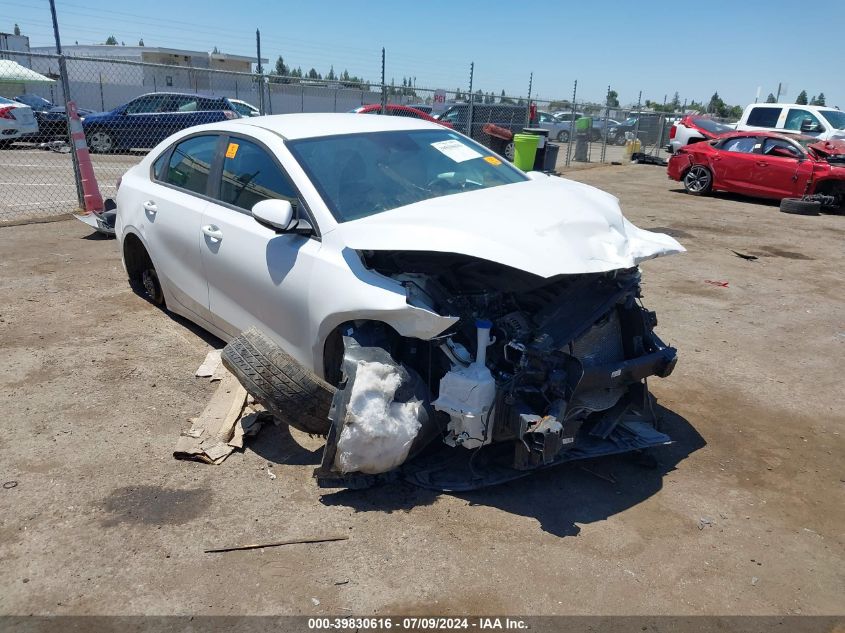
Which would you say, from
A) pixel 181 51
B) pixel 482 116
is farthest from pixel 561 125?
pixel 181 51

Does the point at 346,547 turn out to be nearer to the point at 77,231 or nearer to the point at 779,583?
the point at 779,583

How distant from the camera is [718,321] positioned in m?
6.09

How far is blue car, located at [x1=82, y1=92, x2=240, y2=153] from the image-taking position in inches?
668

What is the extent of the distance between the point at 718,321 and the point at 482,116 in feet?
42.2

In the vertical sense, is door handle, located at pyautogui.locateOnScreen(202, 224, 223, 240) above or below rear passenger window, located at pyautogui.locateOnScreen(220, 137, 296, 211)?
below

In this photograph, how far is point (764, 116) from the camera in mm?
17203

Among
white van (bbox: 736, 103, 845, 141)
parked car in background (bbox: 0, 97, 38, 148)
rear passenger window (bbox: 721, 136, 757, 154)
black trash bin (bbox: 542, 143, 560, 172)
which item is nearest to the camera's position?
rear passenger window (bbox: 721, 136, 757, 154)

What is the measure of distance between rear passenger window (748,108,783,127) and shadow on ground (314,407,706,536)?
16513mm

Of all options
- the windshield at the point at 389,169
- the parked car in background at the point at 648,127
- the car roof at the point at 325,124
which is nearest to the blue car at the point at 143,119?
the car roof at the point at 325,124

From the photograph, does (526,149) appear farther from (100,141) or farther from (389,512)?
(389,512)

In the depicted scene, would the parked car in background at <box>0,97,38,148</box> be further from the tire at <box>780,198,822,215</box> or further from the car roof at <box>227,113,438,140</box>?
the tire at <box>780,198,822,215</box>

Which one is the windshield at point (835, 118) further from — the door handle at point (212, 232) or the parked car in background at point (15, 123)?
the parked car in background at point (15, 123)

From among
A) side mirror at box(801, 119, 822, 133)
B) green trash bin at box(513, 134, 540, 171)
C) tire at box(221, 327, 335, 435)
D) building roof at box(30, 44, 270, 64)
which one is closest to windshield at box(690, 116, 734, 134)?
side mirror at box(801, 119, 822, 133)

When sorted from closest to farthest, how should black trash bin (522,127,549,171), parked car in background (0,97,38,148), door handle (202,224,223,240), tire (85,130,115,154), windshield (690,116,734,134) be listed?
door handle (202,224,223,240)
black trash bin (522,127,549,171)
parked car in background (0,97,38,148)
tire (85,130,115,154)
windshield (690,116,734,134)
